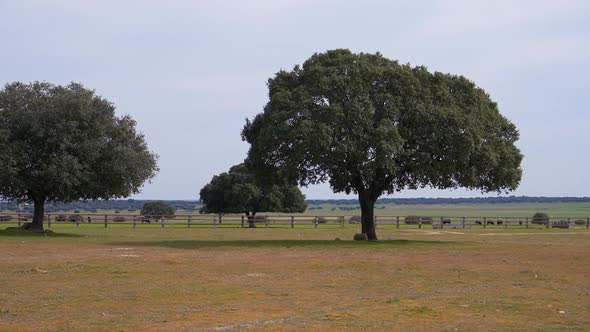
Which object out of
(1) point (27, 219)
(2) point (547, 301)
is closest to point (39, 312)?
(2) point (547, 301)

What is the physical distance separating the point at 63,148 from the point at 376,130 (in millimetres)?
18469

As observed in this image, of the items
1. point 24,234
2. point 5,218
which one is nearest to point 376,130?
point 24,234

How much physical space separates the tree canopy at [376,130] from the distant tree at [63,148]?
904cm

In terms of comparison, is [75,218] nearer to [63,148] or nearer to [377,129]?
[63,148]

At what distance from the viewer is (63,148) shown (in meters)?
43.0

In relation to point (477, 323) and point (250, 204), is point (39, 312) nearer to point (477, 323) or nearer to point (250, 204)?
point (477, 323)

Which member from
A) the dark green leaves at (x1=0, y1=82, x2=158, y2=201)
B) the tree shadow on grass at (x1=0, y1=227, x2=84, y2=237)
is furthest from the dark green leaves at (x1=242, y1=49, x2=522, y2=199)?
the tree shadow on grass at (x1=0, y1=227, x2=84, y2=237)

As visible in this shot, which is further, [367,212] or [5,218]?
[5,218]

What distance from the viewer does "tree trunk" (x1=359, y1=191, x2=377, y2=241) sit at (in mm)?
41344

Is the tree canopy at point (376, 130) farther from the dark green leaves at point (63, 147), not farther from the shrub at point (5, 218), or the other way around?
the shrub at point (5, 218)

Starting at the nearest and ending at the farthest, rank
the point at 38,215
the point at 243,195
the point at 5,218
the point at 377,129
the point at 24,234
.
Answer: the point at 377,129 < the point at 24,234 < the point at 38,215 < the point at 5,218 < the point at 243,195

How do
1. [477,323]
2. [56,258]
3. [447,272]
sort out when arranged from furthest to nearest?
[56,258]
[447,272]
[477,323]

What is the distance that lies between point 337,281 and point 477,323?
24.0 ft

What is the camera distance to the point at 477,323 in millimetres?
13203
